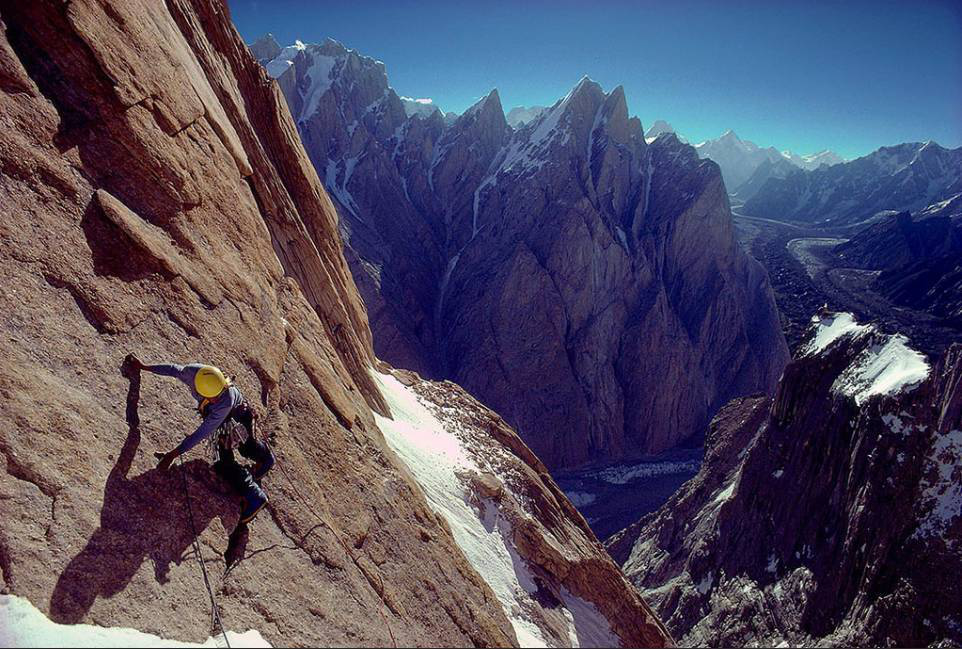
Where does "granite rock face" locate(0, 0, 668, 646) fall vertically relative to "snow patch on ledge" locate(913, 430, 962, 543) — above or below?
above

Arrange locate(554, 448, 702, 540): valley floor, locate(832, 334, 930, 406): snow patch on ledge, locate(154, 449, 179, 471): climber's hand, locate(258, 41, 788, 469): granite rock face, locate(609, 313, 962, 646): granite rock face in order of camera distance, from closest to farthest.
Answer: locate(154, 449, 179, 471): climber's hand
locate(609, 313, 962, 646): granite rock face
locate(832, 334, 930, 406): snow patch on ledge
locate(554, 448, 702, 540): valley floor
locate(258, 41, 788, 469): granite rock face

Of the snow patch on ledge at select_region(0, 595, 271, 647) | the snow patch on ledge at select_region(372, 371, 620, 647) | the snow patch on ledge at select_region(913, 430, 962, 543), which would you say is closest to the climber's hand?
the snow patch on ledge at select_region(0, 595, 271, 647)

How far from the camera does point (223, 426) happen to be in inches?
278

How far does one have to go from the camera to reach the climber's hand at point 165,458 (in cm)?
661

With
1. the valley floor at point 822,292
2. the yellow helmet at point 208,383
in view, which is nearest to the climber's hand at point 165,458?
the yellow helmet at point 208,383

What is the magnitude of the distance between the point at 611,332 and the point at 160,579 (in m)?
58.9

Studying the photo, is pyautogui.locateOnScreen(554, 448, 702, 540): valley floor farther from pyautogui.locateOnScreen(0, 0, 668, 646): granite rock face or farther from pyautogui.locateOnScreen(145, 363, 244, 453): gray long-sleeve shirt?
pyautogui.locateOnScreen(145, 363, 244, 453): gray long-sleeve shirt

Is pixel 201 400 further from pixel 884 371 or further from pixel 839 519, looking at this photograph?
pixel 884 371

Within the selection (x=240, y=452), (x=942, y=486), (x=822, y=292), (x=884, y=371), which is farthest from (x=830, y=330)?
(x=822, y=292)

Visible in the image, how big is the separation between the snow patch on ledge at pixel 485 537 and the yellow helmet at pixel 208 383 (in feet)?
28.6

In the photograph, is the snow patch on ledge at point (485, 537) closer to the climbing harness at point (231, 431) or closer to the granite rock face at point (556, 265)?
the climbing harness at point (231, 431)

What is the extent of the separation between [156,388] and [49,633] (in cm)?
332

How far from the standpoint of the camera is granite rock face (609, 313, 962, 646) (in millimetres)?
16359

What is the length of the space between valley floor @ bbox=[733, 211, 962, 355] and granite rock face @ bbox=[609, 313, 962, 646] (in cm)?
4803
